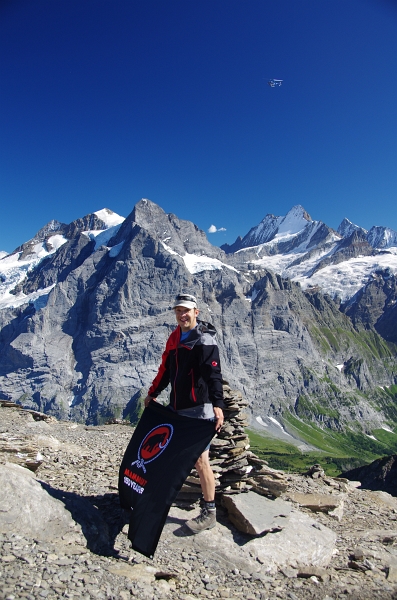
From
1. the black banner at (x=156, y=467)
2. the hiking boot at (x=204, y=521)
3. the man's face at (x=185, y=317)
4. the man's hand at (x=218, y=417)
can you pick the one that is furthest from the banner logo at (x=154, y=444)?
the man's face at (x=185, y=317)

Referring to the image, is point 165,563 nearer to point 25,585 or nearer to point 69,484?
point 25,585

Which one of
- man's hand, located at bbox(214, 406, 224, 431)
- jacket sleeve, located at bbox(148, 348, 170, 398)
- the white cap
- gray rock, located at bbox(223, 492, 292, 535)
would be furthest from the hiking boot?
the white cap

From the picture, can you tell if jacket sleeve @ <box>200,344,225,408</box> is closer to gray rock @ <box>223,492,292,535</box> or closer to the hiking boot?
the hiking boot

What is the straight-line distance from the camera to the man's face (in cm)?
981

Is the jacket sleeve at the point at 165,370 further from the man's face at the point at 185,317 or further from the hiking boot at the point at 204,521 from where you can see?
the hiking boot at the point at 204,521

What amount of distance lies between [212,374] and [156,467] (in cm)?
252

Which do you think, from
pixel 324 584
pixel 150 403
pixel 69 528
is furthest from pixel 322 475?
pixel 69 528

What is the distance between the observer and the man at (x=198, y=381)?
9.31 meters

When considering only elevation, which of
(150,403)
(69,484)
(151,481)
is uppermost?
(150,403)

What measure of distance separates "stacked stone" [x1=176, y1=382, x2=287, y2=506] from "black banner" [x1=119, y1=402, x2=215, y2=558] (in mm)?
2346

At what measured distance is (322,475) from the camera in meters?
18.8

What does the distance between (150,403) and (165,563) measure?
12.0 ft

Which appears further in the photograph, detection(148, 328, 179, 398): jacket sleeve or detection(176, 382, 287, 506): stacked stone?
detection(176, 382, 287, 506): stacked stone

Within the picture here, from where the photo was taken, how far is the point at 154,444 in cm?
925
